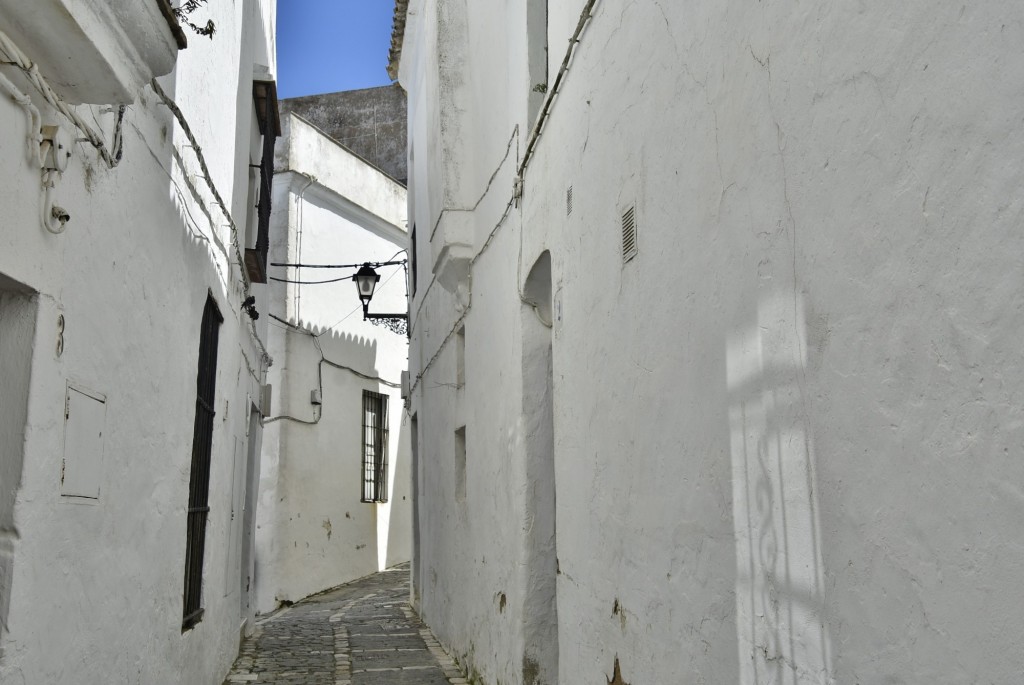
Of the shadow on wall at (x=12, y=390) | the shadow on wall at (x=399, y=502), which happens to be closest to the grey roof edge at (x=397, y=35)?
the shadow on wall at (x=399, y=502)

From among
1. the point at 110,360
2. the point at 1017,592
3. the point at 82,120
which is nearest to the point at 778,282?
the point at 1017,592

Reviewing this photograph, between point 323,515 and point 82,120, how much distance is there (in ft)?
41.9

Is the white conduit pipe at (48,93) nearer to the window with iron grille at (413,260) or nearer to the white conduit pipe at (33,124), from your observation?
the white conduit pipe at (33,124)

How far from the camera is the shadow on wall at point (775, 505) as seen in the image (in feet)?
8.19

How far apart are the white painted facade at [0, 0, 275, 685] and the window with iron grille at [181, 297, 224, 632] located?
0.14 m

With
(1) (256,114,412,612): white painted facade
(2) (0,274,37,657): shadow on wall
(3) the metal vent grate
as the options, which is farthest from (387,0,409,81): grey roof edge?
(2) (0,274,37,657): shadow on wall

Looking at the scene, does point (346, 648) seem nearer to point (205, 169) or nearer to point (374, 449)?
point (205, 169)

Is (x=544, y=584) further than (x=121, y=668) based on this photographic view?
Yes

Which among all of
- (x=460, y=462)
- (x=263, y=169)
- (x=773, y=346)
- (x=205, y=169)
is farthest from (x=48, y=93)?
(x=263, y=169)

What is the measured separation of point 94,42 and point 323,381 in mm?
13215

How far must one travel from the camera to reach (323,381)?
52.2ft

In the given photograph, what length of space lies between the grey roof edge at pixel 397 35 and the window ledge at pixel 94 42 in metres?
8.83

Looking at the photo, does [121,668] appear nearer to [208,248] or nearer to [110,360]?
[110,360]

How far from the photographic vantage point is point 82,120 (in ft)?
11.2
